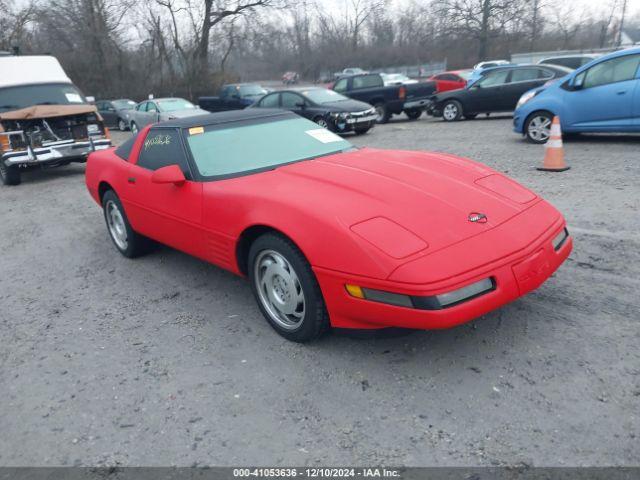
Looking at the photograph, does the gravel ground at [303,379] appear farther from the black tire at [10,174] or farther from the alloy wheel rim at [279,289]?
the black tire at [10,174]

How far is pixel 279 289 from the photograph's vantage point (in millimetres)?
3207

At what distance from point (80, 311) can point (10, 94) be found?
8.33 metres

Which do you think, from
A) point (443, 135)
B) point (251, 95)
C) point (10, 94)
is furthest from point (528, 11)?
point (10, 94)

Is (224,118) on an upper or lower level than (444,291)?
upper

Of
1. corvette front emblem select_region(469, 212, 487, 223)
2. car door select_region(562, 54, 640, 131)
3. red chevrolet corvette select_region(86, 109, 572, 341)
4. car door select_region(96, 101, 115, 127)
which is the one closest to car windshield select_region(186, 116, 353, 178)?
red chevrolet corvette select_region(86, 109, 572, 341)

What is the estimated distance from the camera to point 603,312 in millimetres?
3262

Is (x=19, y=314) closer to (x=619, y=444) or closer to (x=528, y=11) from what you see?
(x=619, y=444)

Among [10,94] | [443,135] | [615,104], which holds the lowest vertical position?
[443,135]

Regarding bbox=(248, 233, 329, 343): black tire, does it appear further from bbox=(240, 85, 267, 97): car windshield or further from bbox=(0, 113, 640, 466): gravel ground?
bbox=(240, 85, 267, 97): car windshield

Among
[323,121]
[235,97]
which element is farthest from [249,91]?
[323,121]

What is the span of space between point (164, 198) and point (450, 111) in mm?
12610

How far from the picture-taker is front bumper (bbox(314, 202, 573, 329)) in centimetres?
253

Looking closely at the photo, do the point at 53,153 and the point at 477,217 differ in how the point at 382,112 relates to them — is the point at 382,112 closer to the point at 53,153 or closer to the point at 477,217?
the point at 53,153

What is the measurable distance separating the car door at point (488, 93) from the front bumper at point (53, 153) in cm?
971
